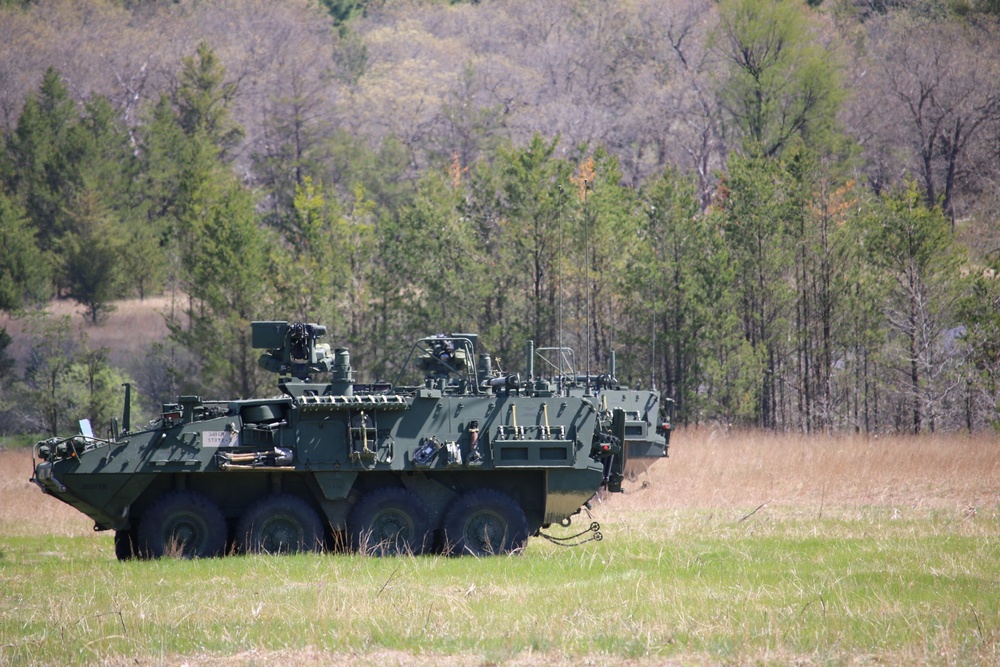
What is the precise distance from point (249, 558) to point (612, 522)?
5.26m

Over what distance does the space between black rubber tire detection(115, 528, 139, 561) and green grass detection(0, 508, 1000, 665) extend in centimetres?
39

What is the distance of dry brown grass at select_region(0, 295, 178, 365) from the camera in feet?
143

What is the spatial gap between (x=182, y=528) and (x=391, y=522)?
91.1 inches

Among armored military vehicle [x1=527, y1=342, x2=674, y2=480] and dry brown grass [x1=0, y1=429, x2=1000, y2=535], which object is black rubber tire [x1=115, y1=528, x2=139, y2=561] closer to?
dry brown grass [x1=0, y1=429, x2=1000, y2=535]

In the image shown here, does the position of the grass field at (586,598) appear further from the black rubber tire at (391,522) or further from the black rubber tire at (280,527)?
the black rubber tire at (391,522)

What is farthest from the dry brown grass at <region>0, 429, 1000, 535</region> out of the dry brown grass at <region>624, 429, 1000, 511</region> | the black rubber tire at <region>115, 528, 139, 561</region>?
the black rubber tire at <region>115, 528, 139, 561</region>

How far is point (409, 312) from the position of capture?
34500 millimetres

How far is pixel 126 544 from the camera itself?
14.7 m

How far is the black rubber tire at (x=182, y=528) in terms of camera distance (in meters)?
13.9

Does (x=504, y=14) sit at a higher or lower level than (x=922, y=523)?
higher

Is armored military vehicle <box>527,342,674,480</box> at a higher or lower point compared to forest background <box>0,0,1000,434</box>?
lower

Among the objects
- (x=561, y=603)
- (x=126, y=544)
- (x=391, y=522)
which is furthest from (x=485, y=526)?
(x=126, y=544)

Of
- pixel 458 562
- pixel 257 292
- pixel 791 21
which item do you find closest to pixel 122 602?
pixel 458 562

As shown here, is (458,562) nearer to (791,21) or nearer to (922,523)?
(922,523)
